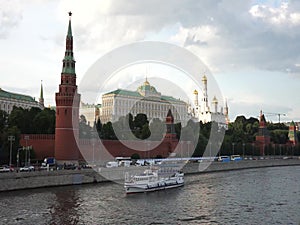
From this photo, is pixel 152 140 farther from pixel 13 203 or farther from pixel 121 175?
pixel 13 203

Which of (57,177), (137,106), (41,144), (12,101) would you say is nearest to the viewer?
(57,177)

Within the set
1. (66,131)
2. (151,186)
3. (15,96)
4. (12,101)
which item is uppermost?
(15,96)

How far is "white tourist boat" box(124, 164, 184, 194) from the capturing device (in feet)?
111

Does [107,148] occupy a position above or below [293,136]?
below

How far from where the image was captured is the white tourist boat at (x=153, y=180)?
33966 millimetres

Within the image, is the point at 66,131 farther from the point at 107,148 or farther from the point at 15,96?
the point at 15,96

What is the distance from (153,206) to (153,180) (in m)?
7.83

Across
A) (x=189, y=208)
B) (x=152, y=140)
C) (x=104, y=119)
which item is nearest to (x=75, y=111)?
(x=152, y=140)

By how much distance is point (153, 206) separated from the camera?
28.3m

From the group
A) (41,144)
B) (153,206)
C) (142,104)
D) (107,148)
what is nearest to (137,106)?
(142,104)

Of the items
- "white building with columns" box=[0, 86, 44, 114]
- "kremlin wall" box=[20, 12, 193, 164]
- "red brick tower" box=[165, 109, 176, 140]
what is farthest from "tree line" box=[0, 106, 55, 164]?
Answer: "white building with columns" box=[0, 86, 44, 114]

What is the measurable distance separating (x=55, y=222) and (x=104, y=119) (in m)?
70.8

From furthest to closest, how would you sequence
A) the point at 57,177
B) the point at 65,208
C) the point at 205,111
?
the point at 205,111 → the point at 57,177 → the point at 65,208

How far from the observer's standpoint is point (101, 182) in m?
40.8
